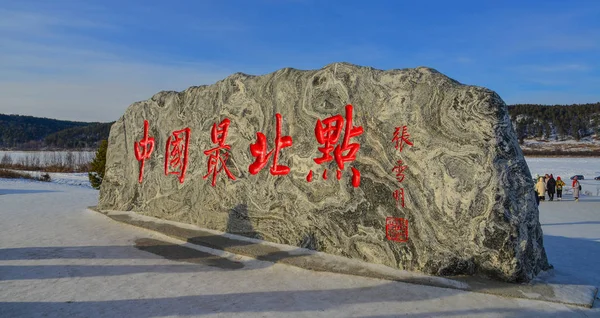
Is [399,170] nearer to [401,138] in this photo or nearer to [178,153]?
[401,138]

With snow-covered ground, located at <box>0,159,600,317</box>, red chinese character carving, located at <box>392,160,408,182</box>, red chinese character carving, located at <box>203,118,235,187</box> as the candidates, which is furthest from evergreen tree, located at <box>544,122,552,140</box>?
red chinese character carving, located at <box>392,160,408,182</box>

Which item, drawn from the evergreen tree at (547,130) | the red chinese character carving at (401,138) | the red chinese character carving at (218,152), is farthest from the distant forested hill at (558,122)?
the red chinese character carving at (401,138)

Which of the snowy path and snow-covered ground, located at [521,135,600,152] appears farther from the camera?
snow-covered ground, located at [521,135,600,152]

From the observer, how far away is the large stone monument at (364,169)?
15.6 ft

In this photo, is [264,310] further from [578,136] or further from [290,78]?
[578,136]

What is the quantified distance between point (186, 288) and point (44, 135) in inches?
2713

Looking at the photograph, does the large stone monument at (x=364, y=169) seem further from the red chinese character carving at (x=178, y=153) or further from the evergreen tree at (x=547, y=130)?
the evergreen tree at (x=547, y=130)

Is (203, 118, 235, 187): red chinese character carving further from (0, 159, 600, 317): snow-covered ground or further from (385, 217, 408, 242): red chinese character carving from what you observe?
(385, 217, 408, 242): red chinese character carving

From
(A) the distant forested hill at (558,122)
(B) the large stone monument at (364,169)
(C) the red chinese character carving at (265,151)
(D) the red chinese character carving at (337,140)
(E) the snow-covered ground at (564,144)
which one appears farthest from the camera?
(A) the distant forested hill at (558,122)

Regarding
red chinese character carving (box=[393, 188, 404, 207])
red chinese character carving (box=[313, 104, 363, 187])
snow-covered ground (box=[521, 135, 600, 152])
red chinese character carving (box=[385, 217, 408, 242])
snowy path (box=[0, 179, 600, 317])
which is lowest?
snowy path (box=[0, 179, 600, 317])

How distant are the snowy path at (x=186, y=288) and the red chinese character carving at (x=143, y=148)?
6.84 feet

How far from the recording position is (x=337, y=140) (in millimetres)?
5863

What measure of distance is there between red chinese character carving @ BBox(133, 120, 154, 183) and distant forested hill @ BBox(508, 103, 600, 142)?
2124 inches

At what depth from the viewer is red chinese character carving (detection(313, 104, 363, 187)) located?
5.71 meters
